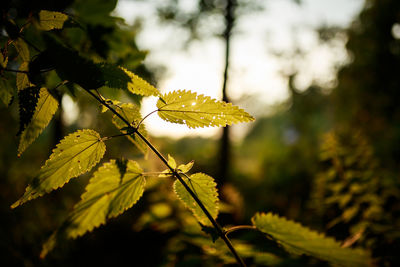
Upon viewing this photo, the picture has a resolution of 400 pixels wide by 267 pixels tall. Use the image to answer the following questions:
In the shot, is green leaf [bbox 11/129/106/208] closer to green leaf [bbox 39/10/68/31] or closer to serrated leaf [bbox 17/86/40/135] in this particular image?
serrated leaf [bbox 17/86/40/135]

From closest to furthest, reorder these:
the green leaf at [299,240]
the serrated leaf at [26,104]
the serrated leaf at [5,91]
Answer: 1. the serrated leaf at [26,104]
2. the serrated leaf at [5,91]
3. the green leaf at [299,240]

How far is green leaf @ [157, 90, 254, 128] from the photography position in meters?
0.55

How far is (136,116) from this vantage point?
24.0 inches

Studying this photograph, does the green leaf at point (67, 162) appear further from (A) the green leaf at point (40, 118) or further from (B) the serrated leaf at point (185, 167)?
(B) the serrated leaf at point (185, 167)

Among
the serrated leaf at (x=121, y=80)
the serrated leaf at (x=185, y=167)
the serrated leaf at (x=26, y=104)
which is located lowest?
the serrated leaf at (x=26, y=104)

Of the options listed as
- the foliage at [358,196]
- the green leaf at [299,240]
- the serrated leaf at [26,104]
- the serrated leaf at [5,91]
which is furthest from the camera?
the foliage at [358,196]

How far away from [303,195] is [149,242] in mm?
3479

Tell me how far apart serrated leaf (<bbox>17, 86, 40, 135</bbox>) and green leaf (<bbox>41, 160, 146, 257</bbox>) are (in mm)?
178

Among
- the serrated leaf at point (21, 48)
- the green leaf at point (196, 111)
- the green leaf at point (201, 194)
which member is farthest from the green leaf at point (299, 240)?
the serrated leaf at point (21, 48)

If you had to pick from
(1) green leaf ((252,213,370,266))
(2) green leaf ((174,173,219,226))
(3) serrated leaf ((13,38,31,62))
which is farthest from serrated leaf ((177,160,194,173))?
(3) serrated leaf ((13,38,31,62))

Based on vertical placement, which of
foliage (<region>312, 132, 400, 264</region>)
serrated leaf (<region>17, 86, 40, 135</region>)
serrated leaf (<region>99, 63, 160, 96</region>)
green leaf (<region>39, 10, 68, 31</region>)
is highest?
foliage (<region>312, 132, 400, 264</region>)

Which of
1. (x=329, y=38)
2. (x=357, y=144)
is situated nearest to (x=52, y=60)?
(x=357, y=144)

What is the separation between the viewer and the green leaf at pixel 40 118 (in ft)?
1.66

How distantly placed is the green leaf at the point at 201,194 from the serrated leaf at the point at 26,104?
0.36 metres
